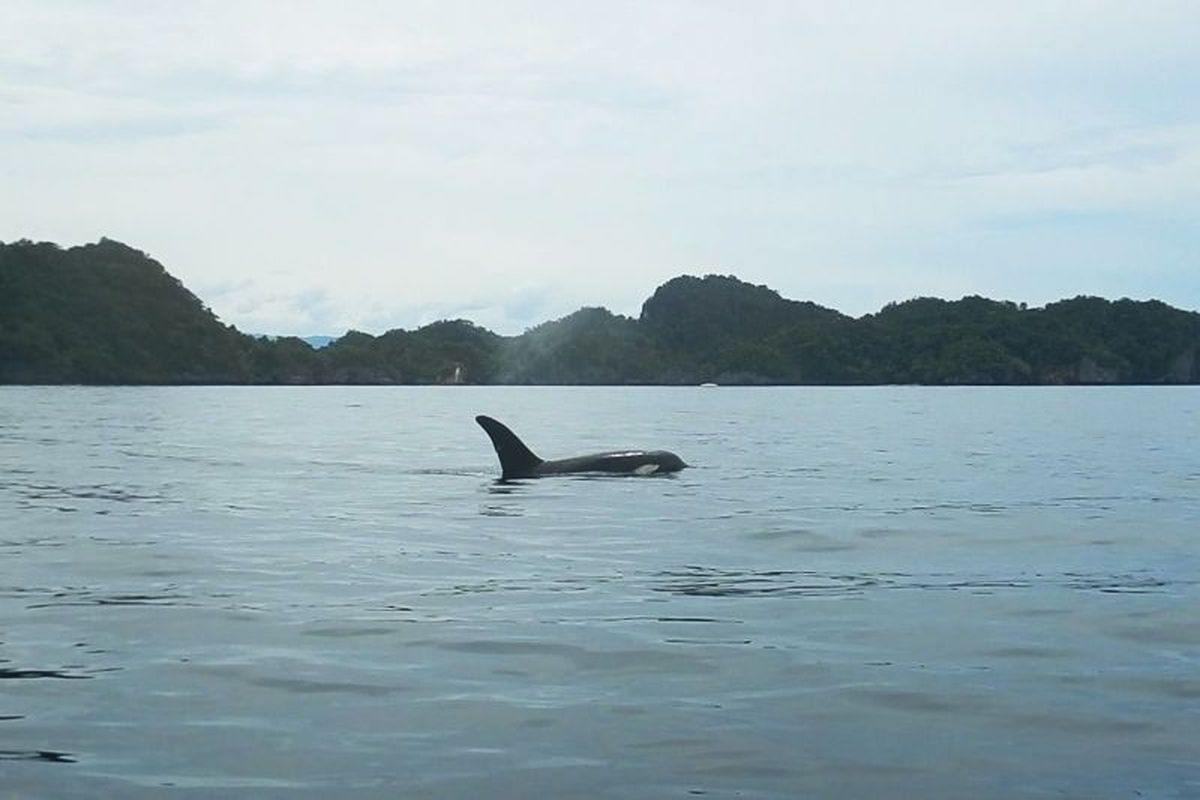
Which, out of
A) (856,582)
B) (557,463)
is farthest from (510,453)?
(856,582)

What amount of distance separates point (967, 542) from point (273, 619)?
9403 mm

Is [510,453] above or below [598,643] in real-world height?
above

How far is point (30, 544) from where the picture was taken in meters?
18.3

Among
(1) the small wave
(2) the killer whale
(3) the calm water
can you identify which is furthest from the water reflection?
(2) the killer whale

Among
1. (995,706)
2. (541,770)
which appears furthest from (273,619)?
(995,706)

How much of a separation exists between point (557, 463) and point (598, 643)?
19675mm

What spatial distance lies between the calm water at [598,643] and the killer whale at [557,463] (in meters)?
4.14

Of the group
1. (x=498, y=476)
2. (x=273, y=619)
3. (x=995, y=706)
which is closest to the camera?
(x=995, y=706)

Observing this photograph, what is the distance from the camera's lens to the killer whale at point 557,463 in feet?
101

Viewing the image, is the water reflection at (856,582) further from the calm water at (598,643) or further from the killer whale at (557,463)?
the killer whale at (557,463)

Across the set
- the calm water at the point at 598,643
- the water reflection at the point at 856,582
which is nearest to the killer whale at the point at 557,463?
the calm water at the point at 598,643

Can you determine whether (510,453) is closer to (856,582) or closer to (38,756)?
(856,582)

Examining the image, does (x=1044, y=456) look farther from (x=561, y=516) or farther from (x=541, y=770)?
(x=541, y=770)

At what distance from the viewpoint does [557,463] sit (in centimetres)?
3148
